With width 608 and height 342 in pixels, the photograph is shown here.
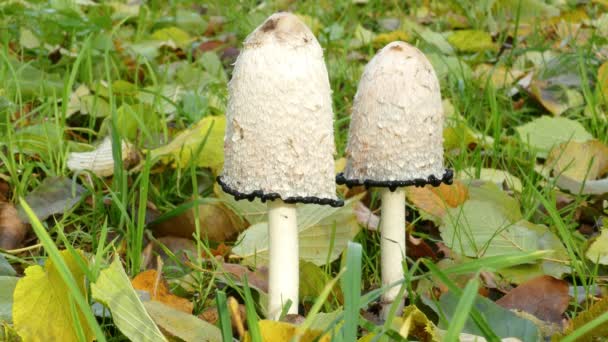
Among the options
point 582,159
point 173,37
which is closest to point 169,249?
point 582,159

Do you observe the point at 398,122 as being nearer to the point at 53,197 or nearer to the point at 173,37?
the point at 53,197

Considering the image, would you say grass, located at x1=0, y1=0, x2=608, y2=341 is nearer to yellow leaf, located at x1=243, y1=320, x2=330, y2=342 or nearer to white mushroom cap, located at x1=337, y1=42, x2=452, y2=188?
yellow leaf, located at x1=243, y1=320, x2=330, y2=342

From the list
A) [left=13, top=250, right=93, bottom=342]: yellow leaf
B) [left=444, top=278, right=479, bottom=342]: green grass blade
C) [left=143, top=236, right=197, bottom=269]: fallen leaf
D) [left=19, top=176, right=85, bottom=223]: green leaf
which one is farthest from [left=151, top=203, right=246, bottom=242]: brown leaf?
[left=444, top=278, right=479, bottom=342]: green grass blade

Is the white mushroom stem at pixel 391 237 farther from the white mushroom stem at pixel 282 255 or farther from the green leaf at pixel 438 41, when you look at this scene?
the green leaf at pixel 438 41

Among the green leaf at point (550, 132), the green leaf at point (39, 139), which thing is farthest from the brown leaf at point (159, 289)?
the green leaf at point (550, 132)

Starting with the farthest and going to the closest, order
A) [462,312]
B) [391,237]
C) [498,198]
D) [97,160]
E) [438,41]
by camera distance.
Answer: [438,41]
[97,160]
[498,198]
[391,237]
[462,312]

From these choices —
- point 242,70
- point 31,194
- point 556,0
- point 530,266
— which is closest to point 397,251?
point 530,266

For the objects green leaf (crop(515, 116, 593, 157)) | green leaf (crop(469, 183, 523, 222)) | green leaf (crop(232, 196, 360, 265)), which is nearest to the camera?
green leaf (crop(232, 196, 360, 265))
